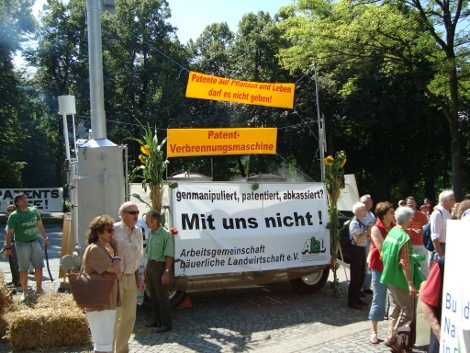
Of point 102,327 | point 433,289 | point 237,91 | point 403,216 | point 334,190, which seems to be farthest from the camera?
point 237,91

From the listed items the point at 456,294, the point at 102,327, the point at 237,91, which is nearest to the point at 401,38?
the point at 237,91

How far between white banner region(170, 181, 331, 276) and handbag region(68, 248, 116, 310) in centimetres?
296

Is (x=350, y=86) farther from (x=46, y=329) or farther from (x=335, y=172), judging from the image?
(x=46, y=329)

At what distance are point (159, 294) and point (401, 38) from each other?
11.6m

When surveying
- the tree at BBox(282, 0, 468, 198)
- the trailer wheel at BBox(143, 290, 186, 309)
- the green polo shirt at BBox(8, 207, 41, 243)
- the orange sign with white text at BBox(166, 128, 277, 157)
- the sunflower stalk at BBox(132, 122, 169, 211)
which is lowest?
the trailer wheel at BBox(143, 290, 186, 309)

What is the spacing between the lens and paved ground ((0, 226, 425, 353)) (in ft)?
20.2

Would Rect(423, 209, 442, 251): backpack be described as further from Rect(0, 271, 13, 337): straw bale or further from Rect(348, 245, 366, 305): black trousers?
Rect(0, 271, 13, 337): straw bale

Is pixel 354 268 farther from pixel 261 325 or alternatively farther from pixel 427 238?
pixel 261 325

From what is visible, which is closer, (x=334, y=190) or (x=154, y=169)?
(x=154, y=169)

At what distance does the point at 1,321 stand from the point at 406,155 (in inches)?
1196

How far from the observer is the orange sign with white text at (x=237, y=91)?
9.52 metres

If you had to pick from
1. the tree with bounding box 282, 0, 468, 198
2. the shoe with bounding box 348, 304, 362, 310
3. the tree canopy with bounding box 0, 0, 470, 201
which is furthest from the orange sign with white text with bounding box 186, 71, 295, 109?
the tree canopy with bounding box 0, 0, 470, 201

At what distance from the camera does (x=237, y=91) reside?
9.81m

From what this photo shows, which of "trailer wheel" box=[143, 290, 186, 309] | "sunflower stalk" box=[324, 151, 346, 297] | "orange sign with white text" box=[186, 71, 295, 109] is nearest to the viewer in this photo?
"trailer wheel" box=[143, 290, 186, 309]
